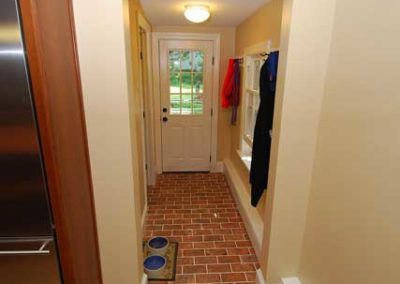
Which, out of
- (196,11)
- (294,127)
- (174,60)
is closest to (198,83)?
(174,60)

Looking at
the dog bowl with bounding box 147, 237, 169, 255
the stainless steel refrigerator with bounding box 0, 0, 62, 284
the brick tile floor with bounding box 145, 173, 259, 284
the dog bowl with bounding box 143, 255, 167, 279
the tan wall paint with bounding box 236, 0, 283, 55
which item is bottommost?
the brick tile floor with bounding box 145, 173, 259, 284

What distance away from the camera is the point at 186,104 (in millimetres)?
3996

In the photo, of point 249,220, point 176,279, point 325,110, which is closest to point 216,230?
point 249,220

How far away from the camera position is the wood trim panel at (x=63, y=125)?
3.36 feet

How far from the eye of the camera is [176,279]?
6.91ft

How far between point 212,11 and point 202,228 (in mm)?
2287

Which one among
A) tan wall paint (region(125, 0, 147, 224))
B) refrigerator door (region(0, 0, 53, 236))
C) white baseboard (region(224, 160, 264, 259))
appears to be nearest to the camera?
refrigerator door (region(0, 0, 53, 236))

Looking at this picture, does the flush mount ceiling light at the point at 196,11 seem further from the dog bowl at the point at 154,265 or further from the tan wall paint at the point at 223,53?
the dog bowl at the point at 154,265

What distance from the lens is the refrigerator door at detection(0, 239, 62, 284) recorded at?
1222 mm

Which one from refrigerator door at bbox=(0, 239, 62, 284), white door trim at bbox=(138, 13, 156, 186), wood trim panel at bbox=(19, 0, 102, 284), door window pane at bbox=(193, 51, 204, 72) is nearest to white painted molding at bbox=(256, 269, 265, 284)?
wood trim panel at bbox=(19, 0, 102, 284)

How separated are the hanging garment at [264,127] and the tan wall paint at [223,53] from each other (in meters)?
1.79

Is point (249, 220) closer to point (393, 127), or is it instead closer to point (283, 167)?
point (283, 167)

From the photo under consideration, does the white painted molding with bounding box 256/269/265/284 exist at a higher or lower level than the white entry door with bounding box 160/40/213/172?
lower

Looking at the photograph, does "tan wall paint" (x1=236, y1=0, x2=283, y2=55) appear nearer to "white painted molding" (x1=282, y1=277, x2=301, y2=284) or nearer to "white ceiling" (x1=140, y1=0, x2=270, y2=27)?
"white ceiling" (x1=140, y1=0, x2=270, y2=27)
